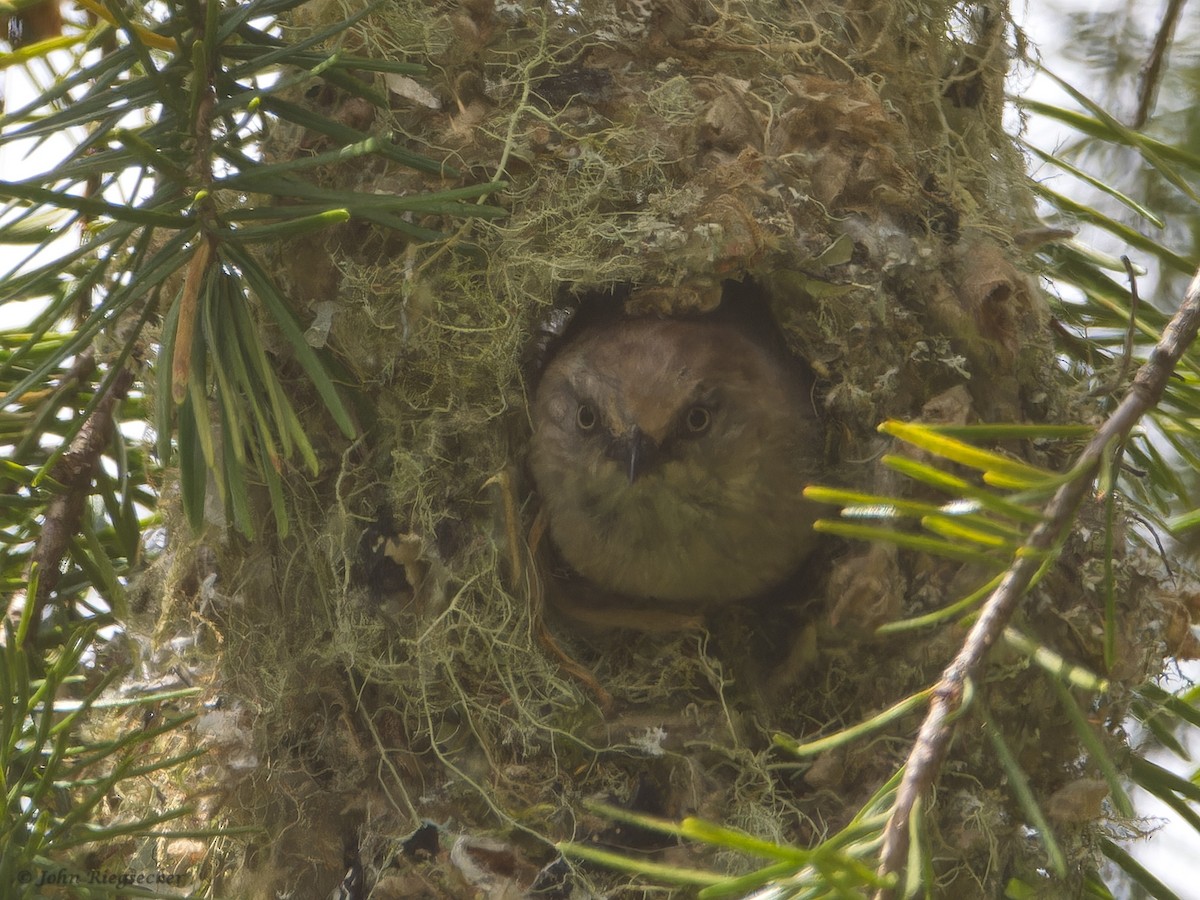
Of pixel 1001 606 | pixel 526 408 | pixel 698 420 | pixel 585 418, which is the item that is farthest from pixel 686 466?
pixel 1001 606

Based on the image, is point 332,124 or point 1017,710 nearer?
point 332,124

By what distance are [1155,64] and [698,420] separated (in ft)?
4.50

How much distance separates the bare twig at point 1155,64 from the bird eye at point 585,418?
1.53 m

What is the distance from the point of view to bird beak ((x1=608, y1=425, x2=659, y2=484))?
10.0ft

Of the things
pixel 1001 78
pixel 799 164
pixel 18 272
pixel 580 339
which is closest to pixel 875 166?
pixel 799 164

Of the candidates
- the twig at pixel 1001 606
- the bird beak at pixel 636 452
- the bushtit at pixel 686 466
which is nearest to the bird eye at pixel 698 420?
the bushtit at pixel 686 466

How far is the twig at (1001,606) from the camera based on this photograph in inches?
51.0

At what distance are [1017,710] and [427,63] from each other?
6.75ft

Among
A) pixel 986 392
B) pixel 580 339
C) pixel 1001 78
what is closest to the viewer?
pixel 986 392

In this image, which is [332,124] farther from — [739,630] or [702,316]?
Result: [739,630]

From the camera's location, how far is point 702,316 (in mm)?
3352

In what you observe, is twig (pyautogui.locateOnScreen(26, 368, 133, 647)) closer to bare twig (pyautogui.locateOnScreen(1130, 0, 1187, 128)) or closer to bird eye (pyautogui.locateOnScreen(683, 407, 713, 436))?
bird eye (pyautogui.locateOnScreen(683, 407, 713, 436))

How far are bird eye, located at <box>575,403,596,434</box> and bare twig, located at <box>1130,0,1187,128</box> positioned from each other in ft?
5.03

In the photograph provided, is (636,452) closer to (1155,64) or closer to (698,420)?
(698,420)
